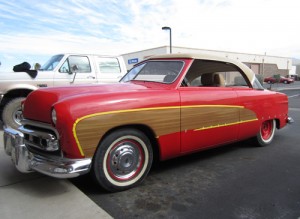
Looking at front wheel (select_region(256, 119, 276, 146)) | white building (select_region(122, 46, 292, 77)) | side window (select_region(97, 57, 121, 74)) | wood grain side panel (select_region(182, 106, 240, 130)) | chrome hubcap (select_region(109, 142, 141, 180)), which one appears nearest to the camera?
chrome hubcap (select_region(109, 142, 141, 180))

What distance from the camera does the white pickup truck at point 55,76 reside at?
6871 mm

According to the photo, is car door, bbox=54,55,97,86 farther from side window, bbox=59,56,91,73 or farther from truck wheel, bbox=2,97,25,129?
truck wheel, bbox=2,97,25,129

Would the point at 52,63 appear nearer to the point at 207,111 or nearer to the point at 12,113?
the point at 12,113

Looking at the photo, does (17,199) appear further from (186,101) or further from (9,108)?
(9,108)

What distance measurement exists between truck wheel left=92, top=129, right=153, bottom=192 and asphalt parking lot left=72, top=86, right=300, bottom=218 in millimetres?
139

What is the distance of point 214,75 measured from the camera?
4.89 meters

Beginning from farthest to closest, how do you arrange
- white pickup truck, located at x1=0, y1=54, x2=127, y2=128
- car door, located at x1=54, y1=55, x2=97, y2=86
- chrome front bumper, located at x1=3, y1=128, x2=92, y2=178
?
car door, located at x1=54, y1=55, x2=97, y2=86 → white pickup truck, located at x1=0, y1=54, x2=127, y2=128 → chrome front bumper, located at x1=3, y1=128, x2=92, y2=178

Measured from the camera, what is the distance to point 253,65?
53719 millimetres

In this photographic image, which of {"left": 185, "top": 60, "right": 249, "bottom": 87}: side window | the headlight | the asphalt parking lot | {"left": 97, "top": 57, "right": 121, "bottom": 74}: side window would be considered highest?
{"left": 97, "top": 57, "right": 121, "bottom": 74}: side window

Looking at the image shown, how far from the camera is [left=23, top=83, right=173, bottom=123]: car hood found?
3.00m

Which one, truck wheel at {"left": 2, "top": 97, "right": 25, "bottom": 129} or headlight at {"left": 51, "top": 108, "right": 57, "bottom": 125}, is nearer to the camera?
headlight at {"left": 51, "top": 108, "right": 57, "bottom": 125}

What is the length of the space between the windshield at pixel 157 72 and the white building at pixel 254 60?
34149 millimetres

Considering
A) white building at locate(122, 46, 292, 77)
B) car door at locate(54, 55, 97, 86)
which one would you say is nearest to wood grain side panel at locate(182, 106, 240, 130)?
car door at locate(54, 55, 97, 86)

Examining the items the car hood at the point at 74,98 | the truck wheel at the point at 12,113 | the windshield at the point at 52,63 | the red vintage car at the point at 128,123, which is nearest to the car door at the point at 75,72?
the windshield at the point at 52,63
